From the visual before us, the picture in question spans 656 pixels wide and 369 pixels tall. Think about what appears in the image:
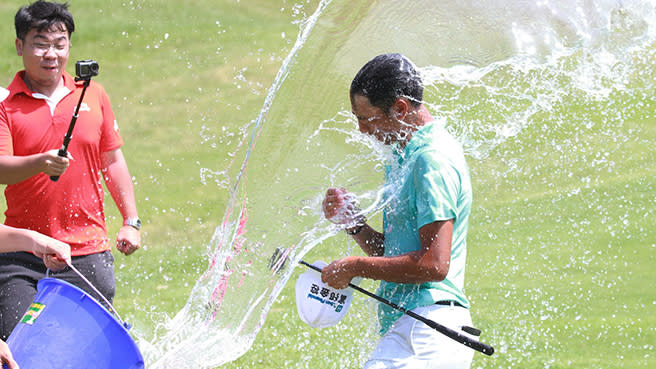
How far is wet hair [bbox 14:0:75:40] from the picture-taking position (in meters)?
4.20

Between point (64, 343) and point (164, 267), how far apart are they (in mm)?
3988

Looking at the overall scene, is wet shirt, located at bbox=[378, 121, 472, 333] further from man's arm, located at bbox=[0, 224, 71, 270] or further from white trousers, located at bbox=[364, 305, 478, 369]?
man's arm, located at bbox=[0, 224, 71, 270]

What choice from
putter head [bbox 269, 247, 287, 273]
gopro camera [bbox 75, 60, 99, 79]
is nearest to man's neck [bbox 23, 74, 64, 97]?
gopro camera [bbox 75, 60, 99, 79]

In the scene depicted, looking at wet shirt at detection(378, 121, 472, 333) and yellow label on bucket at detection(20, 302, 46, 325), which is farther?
yellow label on bucket at detection(20, 302, 46, 325)

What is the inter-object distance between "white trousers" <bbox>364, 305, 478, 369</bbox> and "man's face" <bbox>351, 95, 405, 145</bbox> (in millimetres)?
619

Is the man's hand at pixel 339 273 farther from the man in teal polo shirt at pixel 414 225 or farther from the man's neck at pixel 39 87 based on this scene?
the man's neck at pixel 39 87

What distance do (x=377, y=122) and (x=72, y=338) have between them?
1342 millimetres

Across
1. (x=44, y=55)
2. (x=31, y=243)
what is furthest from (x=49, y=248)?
(x=44, y=55)

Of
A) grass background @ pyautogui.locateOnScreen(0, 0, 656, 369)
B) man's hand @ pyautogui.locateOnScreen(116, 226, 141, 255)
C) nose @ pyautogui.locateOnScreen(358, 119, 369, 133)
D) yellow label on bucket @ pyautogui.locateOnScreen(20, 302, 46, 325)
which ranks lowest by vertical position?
grass background @ pyautogui.locateOnScreen(0, 0, 656, 369)

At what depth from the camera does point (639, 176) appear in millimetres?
9227

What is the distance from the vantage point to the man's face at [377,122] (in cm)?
313

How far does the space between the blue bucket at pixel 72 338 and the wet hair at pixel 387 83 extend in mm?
1205

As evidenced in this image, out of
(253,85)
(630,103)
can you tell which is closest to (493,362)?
(630,103)

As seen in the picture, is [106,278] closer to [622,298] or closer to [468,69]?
[468,69]
